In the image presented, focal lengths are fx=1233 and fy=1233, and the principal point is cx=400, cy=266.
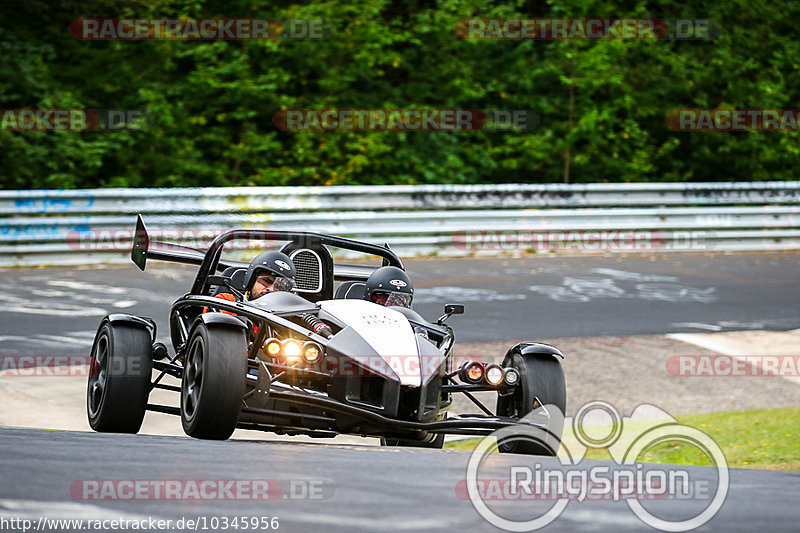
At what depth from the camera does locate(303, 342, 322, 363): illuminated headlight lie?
6.93 meters

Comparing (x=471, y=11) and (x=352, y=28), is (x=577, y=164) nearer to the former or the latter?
(x=471, y=11)

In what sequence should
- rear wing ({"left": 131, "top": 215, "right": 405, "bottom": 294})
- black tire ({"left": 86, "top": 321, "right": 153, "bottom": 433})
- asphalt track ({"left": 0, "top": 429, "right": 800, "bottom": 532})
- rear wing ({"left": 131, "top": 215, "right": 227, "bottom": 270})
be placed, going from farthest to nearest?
rear wing ({"left": 131, "top": 215, "right": 227, "bottom": 270}) → rear wing ({"left": 131, "top": 215, "right": 405, "bottom": 294}) → black tire ({"left": 86, "top": 321, "right": 153, "bottom": 433}) → asphalt track ({"left": 0, "top": 429, "right": 800, "bottom": 532})

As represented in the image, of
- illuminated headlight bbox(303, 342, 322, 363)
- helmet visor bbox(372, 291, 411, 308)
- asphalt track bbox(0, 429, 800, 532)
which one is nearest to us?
asphalt track bbox(0, 429, 800, 532)

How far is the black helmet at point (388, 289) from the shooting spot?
797cm

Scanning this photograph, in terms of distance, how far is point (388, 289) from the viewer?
7.98m

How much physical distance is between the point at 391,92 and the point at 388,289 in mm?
13877

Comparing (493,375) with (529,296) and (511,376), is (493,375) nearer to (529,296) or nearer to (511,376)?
(511,376)

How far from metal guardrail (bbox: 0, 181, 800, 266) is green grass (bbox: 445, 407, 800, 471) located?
749 centimetres

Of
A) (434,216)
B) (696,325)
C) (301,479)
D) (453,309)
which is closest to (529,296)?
(696,325)

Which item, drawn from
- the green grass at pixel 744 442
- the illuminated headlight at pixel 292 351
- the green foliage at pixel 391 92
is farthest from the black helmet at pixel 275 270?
the green foliage at pixel 391 92

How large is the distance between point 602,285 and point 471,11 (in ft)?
26.6

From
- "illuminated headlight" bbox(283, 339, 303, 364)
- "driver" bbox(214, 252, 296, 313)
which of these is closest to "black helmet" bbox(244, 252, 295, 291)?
"driver" bbox(214, 252, 296, 313)

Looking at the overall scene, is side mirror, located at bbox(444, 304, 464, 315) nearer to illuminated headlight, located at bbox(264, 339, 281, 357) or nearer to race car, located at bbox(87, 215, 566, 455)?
race car, located at bbox(87, 215, 566, 455)

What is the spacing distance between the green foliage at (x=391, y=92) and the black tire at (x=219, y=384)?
12.3m
